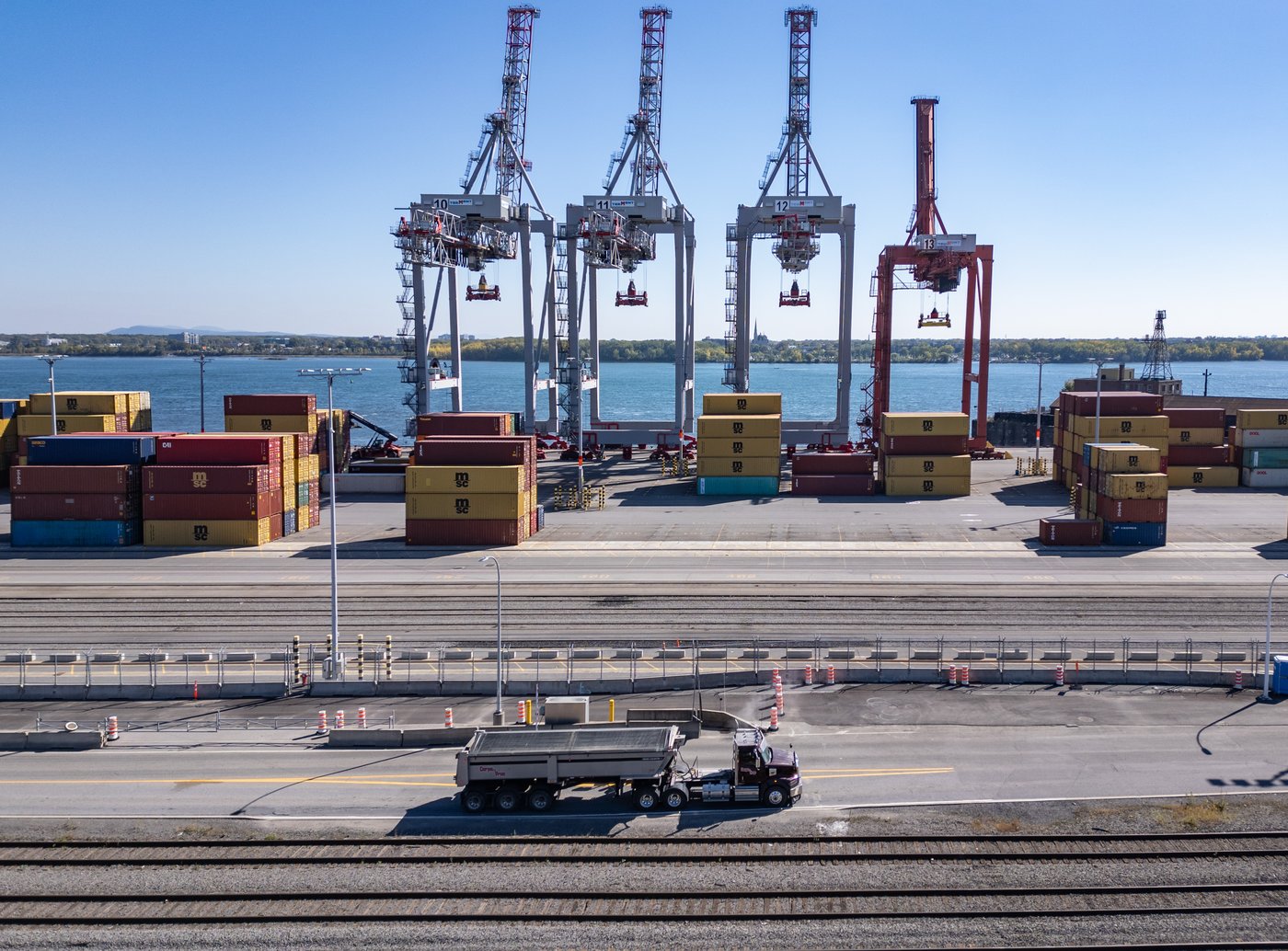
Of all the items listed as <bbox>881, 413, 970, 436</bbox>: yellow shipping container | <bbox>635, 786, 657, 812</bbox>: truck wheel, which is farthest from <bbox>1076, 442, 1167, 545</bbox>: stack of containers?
<bbox>635, 786, 657, 812</bbox>: truck wheel

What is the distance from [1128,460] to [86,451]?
161 ft

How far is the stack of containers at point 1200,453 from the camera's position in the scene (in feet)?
224

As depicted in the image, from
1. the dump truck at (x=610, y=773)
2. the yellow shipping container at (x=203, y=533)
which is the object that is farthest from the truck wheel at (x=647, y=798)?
the yellow shipping container at (x=203, y=533)

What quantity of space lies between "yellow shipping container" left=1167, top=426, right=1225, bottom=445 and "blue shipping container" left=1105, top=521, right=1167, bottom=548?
71.4 feet

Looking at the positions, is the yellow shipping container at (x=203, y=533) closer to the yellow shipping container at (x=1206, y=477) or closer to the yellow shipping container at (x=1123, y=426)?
the yellow shipping container at (x=1123, y=426)

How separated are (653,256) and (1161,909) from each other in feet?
222

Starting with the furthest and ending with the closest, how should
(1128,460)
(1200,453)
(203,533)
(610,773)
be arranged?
(1200,453) → (203,533) → (1128,460) → (610,773)

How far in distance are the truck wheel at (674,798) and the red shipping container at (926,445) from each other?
46.0 m

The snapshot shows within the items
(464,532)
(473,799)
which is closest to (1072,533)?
(464,532)

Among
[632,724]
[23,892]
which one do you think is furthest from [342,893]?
[632,724]

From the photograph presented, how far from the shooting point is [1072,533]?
162 ft

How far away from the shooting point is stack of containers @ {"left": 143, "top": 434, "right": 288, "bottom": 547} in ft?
167

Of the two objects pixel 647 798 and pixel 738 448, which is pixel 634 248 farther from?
pixel 647 798

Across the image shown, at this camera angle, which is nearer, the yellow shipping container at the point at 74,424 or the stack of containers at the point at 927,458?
the stack of containers at the point at 927,458
